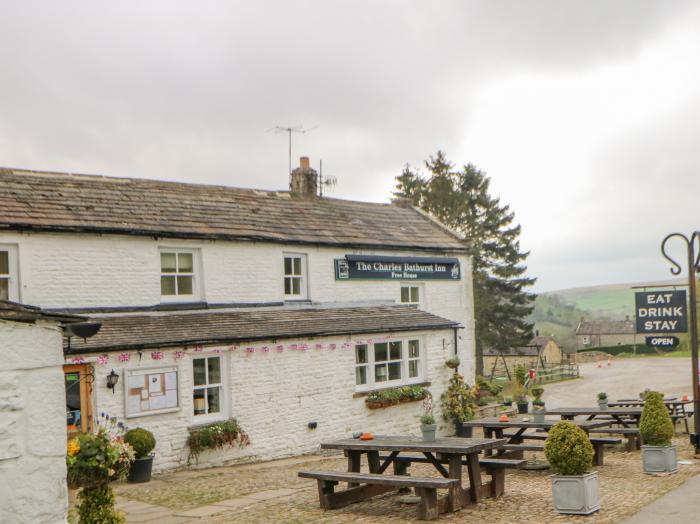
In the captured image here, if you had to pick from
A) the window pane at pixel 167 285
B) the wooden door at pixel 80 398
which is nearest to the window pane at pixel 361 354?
the window pane at pixel 167 285

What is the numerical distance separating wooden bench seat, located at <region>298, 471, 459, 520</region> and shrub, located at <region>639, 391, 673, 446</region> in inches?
186

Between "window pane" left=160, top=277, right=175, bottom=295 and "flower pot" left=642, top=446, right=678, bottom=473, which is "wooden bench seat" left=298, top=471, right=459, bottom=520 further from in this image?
"window pane" left=160, top=277, right=175, bottom=295

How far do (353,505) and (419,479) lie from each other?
5.74 feet

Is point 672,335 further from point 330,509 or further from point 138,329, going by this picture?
point 138,329

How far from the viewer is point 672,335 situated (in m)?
14.9

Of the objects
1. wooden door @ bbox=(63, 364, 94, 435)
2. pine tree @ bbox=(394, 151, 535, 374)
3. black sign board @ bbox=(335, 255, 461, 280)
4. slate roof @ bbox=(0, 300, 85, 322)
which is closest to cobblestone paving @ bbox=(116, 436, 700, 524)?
wooden door @ bbox=(63, 364, 94, 435)

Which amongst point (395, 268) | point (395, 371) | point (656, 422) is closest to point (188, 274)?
point (395, 371)

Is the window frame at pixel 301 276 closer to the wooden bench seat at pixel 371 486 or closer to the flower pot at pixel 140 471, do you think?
the flower pot at pixel 140 471

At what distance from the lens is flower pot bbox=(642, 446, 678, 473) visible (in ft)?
42.9

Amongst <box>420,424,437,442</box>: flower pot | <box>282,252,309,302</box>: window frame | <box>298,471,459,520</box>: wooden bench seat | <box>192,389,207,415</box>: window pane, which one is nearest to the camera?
<box>298,471,459,520</box>: wooden bench seat

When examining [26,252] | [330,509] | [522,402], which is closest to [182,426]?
[26,252]

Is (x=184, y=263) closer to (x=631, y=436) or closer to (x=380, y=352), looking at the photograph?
(x=380, y=352)

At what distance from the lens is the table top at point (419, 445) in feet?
33.7

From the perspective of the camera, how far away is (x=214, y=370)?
16.9 metres
